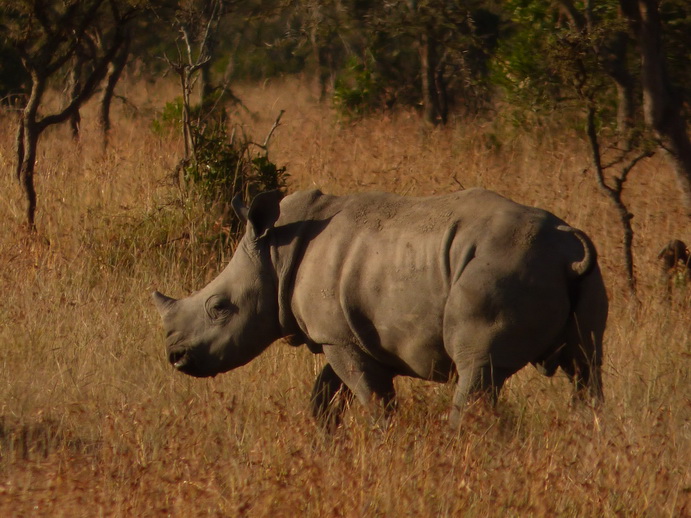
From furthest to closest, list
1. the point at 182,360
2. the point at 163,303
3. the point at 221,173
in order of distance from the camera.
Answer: the point at 221,173
the point at 163,303
the point at 182,360

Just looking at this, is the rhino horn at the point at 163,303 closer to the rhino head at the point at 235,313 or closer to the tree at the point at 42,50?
the rhino head at the point at 235,313

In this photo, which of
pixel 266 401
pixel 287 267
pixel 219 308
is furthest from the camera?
pixel 266 401

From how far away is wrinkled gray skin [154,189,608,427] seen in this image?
4230 mm

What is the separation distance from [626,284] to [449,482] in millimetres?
3587

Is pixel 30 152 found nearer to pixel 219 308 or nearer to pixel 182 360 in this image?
pixel 182 360

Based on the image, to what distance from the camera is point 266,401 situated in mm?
5422

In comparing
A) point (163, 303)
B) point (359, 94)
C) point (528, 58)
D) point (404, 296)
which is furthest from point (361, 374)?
point (359, 94)

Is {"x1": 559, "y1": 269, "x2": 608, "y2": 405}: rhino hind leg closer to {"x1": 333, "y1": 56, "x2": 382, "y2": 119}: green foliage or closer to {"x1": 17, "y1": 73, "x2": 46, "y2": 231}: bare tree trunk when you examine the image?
{"x1": 17, "y1": 73, "x2": 46, "y2": 231}: bare tree trunk

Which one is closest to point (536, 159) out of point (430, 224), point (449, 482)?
point (430, 224)

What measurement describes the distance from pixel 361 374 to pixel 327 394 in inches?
19.7

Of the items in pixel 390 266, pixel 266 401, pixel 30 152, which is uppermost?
pixel 390 266

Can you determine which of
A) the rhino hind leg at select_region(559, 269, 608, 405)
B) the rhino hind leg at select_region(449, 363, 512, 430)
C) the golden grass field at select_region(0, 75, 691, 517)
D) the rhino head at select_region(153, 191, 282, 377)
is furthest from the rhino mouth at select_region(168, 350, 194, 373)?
the rhino hind leg at select_region(559, 269, 608, 405)

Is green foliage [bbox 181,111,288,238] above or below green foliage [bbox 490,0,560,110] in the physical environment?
below

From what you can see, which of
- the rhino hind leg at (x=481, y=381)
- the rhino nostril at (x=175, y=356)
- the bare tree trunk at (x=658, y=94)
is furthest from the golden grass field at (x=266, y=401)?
the bare tree trunk at (x=658, y=94)
